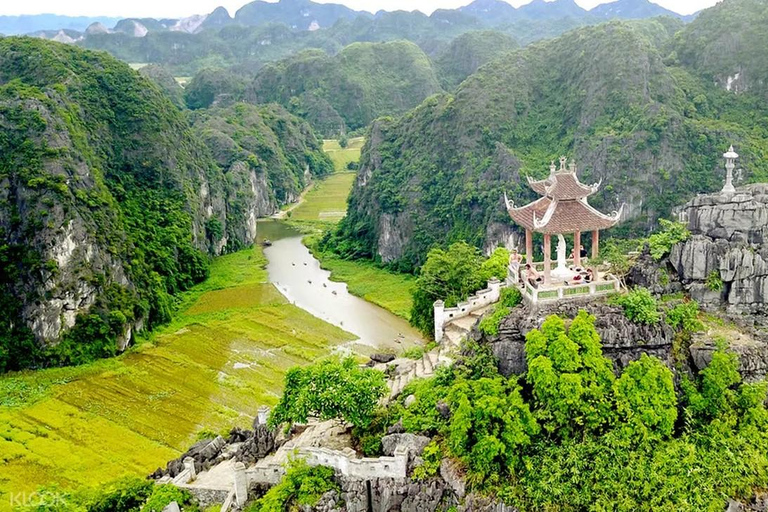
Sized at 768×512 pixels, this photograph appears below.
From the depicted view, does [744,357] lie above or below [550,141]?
below

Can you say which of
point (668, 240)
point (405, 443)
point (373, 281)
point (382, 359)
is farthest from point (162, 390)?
point (668, 240)

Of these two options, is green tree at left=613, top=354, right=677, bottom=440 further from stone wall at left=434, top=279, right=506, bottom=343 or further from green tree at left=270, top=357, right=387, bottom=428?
stone wall at left=434, top=279, right=506, bottom=343

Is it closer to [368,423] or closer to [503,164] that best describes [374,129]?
[503,164]

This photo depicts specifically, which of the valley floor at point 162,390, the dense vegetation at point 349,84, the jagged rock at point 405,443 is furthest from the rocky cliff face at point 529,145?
the dense vegetation at point 349,84

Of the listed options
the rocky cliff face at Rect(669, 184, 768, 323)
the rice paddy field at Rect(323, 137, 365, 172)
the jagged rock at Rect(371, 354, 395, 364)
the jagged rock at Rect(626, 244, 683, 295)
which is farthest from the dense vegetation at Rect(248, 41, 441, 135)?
the rocky cliff face at Rect(669, 184, 768, 323)

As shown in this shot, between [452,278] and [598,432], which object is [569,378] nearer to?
[598,432]
